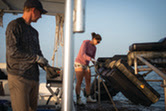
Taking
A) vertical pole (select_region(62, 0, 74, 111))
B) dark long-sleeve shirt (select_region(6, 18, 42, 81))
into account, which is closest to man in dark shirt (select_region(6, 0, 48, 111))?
dark long-sleeve shirt (select_region(6, 18, 42, 81))

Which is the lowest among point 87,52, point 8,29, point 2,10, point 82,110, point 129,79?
point 82,110

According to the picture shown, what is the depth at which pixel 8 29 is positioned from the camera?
54.9 inches

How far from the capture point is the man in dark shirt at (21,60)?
54.0 inches

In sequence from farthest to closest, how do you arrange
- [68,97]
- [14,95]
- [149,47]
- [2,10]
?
[2,10] < [149,47] < [14,95] < [68,97]

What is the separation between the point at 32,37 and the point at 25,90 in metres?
0.56

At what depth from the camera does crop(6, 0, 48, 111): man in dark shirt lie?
137cm

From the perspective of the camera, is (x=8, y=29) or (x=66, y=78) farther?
(x=8, y=29)

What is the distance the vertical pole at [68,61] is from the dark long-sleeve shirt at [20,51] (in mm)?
863

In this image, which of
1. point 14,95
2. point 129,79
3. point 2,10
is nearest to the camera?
point 14,95

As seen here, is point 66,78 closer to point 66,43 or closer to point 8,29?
point 66,43

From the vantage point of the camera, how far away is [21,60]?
1.42m

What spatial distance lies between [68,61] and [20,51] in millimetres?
897

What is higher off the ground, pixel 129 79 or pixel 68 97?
pixel 68 97

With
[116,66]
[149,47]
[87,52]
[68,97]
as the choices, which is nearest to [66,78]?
[68,97]
